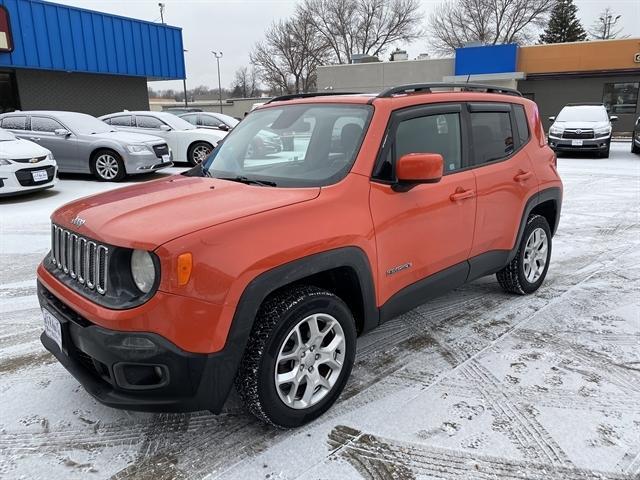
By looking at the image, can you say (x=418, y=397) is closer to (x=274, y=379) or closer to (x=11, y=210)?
(x=274, y=379)

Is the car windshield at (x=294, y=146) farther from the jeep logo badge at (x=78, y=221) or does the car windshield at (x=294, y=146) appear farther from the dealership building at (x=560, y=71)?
the dealership building at (x=560, y=71)

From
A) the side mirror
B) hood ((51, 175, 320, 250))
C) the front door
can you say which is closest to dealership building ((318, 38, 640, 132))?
the front door

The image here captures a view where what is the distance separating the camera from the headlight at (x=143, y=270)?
2240 mm

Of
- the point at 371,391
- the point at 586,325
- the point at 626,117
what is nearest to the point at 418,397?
the point at 371,391

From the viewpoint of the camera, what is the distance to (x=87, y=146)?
10.7m

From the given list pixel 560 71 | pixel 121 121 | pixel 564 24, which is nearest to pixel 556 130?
pixel 560 71

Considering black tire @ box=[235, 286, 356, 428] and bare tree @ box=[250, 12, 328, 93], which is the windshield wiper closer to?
black tire @ box=[235, 286, 356, 428]

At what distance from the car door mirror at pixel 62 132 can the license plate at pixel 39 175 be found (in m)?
2.12

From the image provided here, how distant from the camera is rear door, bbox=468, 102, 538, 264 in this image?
375 cm

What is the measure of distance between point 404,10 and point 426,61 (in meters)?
28.3

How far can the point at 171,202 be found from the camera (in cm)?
269

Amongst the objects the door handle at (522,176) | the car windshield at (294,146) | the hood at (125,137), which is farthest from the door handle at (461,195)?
the hood at (125,137)

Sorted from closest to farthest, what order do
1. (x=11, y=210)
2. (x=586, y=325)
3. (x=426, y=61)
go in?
(x=586, y=325), (x=11, y=210), (x=426, y=61)

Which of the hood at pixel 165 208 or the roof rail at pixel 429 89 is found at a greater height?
the roof rail at pixel 429 89
